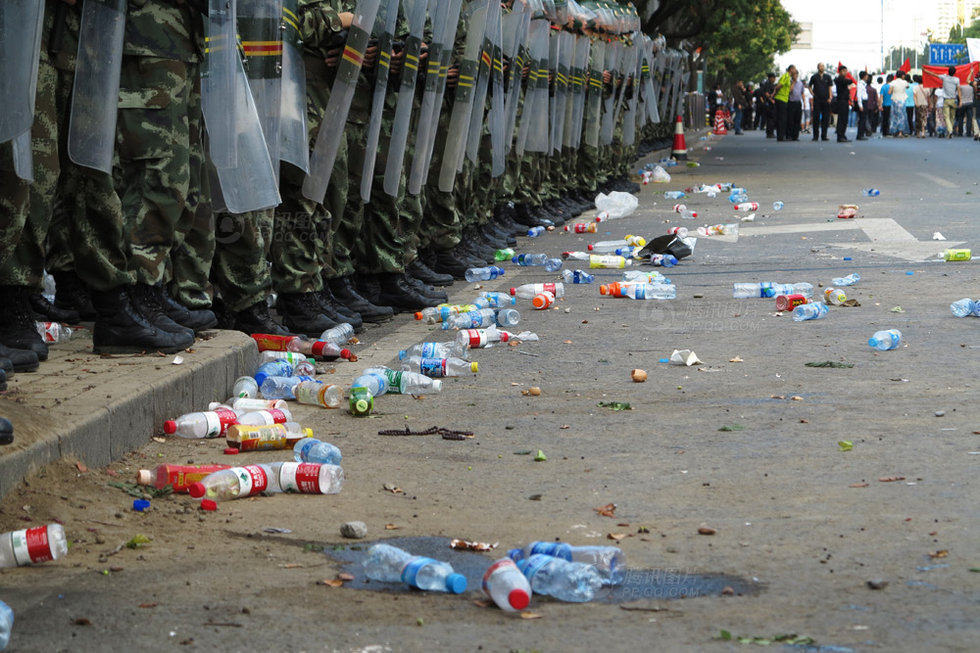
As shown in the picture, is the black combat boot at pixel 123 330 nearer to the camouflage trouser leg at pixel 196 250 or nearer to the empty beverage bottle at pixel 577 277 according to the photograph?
the camouflage trouser leg at pixel 196 250

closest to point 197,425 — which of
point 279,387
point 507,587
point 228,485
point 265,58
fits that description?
point 279,387

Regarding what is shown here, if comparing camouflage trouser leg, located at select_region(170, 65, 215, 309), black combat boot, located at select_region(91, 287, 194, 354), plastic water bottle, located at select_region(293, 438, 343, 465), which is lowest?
plastic water bottle, located at select_region(293, 438, 343, 465)

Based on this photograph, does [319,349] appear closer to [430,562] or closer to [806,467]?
[806,467]

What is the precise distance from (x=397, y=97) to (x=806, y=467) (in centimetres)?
443

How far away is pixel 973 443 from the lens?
4.52 m

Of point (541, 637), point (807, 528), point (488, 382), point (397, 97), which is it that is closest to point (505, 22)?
point (397, 97)

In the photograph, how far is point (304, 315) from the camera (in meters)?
7.03

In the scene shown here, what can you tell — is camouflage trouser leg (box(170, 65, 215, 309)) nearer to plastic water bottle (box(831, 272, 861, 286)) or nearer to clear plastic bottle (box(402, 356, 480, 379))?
clear plastic bottle (box(402, 356, 480, 379))

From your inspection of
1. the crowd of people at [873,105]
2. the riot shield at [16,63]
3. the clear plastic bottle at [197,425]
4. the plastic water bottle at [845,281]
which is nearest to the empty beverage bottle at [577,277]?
the plastic water bottle at [845,281]

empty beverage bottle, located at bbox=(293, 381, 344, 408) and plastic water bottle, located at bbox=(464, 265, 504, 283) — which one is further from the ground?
empty beverage bottle, located at bbox=(293, 381, 344, 408)

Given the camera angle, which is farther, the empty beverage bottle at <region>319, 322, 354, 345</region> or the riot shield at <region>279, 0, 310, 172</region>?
the empty beverage bottle at <region>319, 322, 354, 345</region>

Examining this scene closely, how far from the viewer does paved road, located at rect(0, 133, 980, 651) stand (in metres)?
2.92

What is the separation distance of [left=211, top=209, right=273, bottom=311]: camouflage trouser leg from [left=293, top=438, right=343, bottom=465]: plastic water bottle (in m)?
1.96

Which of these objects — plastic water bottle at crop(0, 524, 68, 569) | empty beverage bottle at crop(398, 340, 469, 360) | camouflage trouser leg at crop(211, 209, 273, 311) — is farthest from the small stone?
camouflage trouser leg at crop(211, 209, 273, 311)
